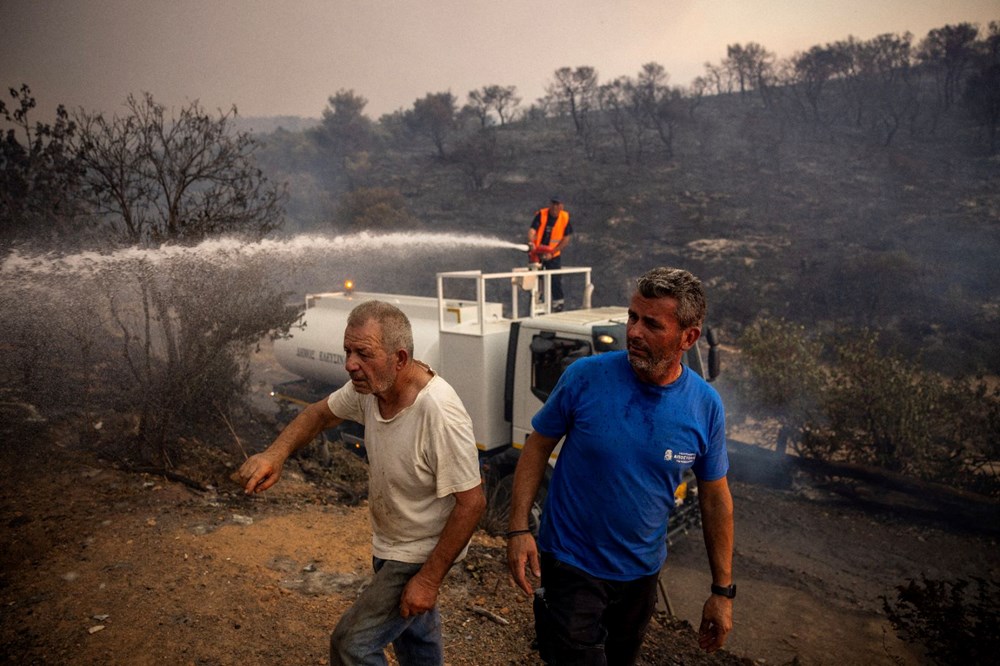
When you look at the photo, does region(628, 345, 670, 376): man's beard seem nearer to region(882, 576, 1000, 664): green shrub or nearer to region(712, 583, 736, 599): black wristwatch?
region(712, 583, 736, 599): black wristwatch

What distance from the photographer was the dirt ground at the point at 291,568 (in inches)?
143

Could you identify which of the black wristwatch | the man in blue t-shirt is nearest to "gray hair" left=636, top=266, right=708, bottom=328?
the man in blue t-shirt

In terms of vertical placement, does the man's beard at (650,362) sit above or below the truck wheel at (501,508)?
above

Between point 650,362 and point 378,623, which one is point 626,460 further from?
point 378,623

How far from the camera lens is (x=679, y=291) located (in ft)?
8.39

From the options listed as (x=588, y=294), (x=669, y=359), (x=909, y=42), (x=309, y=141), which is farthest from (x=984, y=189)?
(x=309, y=141)

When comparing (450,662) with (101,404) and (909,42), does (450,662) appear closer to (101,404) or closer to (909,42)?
(101,404)

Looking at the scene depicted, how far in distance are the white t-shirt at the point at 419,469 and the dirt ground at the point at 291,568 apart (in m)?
1.67

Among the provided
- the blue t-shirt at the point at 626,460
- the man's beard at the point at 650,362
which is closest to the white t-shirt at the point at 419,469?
the blue t-shirt at the point at 626,460

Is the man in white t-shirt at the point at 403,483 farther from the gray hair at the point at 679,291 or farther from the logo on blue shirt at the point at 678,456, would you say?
the gray hair at the point at 679,291

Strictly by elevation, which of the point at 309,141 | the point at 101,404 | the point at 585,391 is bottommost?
the point at 101,404

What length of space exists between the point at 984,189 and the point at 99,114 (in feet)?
90.5

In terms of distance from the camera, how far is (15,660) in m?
3.23

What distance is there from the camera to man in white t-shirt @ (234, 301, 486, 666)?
91.7 inches
